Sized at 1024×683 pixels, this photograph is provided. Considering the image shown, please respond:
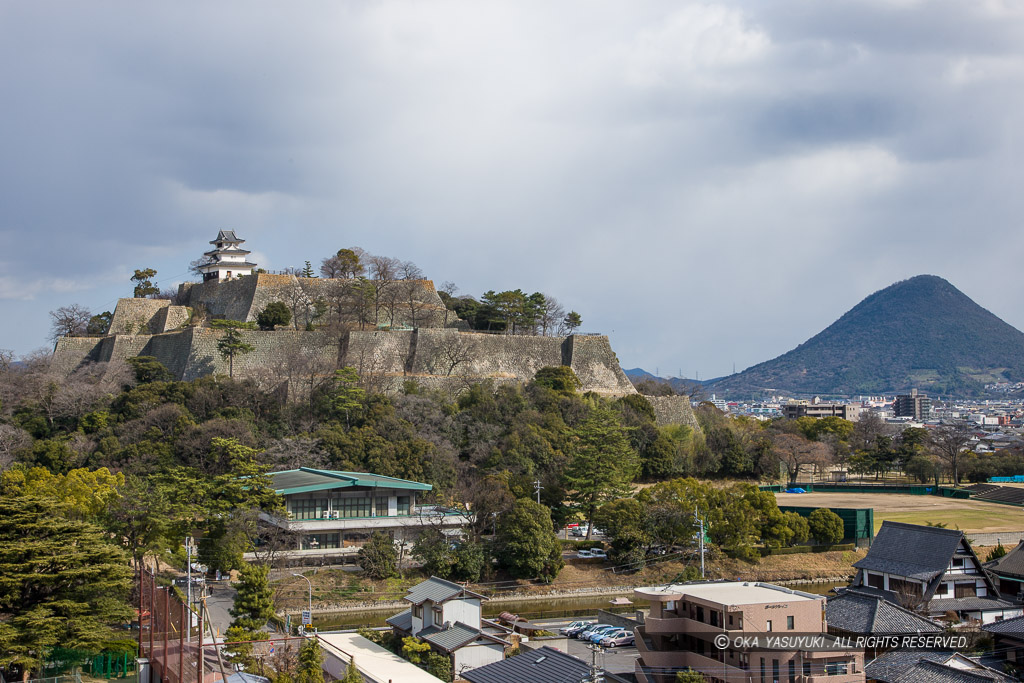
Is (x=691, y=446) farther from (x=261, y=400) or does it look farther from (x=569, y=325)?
(x=261, y=400)

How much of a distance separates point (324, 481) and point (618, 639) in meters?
12.0

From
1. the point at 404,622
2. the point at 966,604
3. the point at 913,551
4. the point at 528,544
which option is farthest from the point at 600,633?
the point at 966,604

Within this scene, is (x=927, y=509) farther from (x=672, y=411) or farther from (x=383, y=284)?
(x=383, y=284)

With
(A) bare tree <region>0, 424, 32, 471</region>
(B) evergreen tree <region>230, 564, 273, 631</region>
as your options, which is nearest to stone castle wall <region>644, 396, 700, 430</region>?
(A) bare tree <region>0, 424, 32, 471</region>

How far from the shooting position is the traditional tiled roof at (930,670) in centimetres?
1321

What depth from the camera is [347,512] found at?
1112 inches

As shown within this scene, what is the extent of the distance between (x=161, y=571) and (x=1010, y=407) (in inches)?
6972

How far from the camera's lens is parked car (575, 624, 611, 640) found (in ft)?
64.6

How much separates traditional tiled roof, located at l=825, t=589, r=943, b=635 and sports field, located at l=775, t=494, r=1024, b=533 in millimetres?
16045

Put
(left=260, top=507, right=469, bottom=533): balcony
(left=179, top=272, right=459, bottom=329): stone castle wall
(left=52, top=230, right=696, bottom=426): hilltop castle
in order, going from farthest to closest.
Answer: (left=179, top=272, right=459, bottom=329): stone castle wall < (left=52, top=230, right=696, bottom=426): hilltop castle < (left=260, top=507, right=469, bottom=533): balcony

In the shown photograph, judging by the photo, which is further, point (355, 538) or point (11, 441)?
point (11, 441)

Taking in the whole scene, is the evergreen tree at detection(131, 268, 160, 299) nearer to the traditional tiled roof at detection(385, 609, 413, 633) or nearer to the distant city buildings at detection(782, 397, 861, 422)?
the traditional tiled roof at detection(385, 609, 413, 633)

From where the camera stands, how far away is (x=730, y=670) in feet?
45.4

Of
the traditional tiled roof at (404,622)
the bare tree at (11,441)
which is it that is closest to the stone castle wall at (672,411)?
the traditional tiled roof at (404,622)
